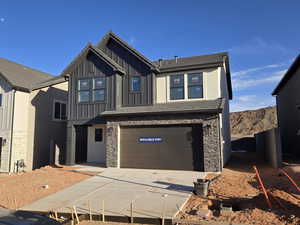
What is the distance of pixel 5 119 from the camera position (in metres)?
16.4

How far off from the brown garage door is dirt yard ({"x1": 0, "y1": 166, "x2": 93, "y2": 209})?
281 centimetres

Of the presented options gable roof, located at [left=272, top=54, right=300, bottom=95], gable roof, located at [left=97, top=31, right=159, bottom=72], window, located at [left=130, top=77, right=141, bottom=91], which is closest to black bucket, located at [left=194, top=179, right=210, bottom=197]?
gable roof, located at [left=97, top=31, right=159, bottom=72]

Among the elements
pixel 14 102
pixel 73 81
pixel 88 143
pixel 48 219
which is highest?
pixel 73 81

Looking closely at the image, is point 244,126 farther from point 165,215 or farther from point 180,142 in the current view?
point 165,215

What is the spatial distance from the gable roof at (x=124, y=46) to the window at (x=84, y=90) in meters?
2.73

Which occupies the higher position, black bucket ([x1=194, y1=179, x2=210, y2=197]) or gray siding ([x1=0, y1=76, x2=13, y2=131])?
gray siding ([x1=0, y1=76, x2=13, y2=131])

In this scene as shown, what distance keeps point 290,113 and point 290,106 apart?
596 mm


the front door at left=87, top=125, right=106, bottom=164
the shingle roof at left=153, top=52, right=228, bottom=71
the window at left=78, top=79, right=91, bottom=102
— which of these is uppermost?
the shingle roof at left=153, top=52, right=228, bottom=71

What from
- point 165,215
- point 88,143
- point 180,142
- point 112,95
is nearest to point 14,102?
point 88,143

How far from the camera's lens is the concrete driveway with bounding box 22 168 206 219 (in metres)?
7.00

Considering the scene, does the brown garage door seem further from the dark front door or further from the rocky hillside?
the rocky hillside

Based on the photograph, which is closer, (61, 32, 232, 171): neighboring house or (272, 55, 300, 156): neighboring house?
(61, 32, 232, 171): neighboring house

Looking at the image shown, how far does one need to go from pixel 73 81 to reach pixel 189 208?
484 inches

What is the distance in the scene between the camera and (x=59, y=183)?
428 inches
